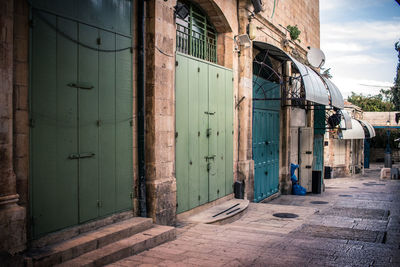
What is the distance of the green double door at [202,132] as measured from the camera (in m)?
6.95

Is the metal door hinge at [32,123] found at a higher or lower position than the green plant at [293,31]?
lower

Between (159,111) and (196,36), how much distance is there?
109 inches

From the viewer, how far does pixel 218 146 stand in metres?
8.40

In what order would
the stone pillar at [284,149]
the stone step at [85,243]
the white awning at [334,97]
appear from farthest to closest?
the stone pillar at [284,149]
the white awning at [334,97]
the stone step at [85,243]

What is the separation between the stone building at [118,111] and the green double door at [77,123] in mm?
14

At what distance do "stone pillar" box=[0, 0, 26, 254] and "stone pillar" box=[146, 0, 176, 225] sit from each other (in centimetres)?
238

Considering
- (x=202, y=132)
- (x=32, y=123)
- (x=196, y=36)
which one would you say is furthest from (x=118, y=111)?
(x=196, y=36)

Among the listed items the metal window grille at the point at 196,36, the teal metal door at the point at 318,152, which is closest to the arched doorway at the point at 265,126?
the metal window grille at the point at 196,36

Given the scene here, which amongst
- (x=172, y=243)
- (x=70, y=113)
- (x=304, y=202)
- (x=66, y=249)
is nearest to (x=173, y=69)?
(x=70, y=113)

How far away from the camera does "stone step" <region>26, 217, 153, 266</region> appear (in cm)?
386

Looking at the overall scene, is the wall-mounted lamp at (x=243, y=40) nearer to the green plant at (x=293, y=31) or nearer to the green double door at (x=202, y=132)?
the green double door at (x=202, y=132)

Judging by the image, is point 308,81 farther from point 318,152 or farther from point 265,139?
point 318,152

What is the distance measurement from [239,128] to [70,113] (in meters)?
5.70

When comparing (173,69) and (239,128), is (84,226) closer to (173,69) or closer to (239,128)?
(173,69)
